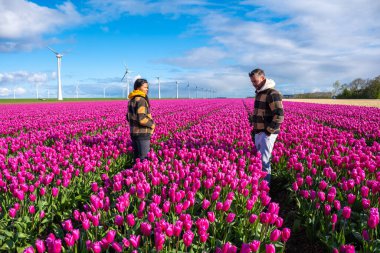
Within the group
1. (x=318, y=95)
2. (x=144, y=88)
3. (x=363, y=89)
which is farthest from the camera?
(x=318, y=95)

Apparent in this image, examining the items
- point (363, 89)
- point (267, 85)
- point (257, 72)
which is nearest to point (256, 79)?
point (257, 72)

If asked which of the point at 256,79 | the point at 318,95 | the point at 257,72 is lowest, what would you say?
the point at 256,79

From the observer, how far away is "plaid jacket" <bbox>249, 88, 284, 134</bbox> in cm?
648

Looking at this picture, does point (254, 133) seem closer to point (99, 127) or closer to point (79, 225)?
point (79, 225)

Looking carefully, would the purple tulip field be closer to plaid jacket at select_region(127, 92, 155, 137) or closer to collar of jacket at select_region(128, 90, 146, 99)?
plaid jacket at select_region(127, 92, 155, 137)

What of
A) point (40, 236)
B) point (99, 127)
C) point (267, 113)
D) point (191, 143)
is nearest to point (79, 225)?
point (40, 236)

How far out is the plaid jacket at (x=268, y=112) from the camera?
6.48 meters

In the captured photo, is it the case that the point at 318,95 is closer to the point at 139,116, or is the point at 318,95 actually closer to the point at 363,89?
the point at 363,89

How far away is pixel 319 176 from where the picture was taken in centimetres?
631

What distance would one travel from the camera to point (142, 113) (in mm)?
7129

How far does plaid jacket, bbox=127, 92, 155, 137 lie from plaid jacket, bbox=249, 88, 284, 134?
2381 millimetres

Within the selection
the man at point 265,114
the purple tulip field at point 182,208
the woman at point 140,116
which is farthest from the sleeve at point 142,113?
the man at point 265,114

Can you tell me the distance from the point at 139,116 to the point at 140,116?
1.0 inches

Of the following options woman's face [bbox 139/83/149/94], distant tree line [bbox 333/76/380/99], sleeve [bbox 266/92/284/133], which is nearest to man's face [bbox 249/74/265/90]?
sleeve [bbox 266/92/284/133]
